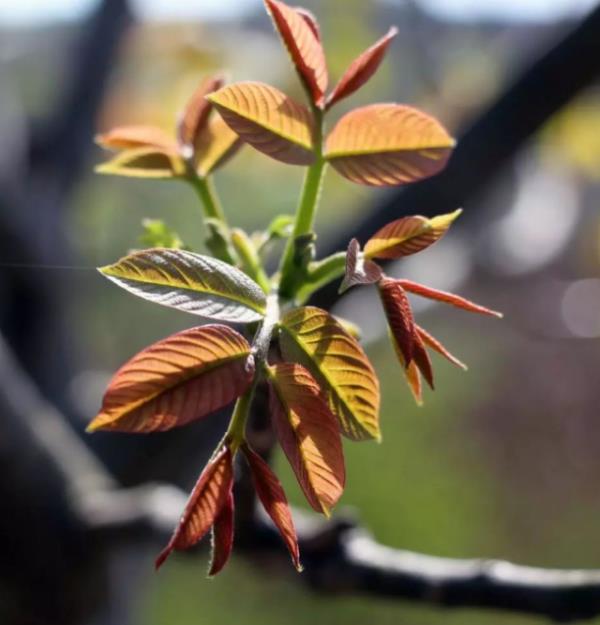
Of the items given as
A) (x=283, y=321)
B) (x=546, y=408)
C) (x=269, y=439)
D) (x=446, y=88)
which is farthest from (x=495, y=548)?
(x=283, y=321)

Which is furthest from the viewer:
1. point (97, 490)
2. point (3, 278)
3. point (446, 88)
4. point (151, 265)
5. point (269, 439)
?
point (446, 88)

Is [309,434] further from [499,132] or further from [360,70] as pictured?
[499,132]

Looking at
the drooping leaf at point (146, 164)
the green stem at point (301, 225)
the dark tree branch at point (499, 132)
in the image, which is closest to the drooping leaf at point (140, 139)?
the drooping leaf at point (146, 164)

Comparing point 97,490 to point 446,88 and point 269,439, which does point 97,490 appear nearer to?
point 269,439

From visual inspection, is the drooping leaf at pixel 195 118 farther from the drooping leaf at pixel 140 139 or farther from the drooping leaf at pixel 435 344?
the drooping leaf at pixel 435 344

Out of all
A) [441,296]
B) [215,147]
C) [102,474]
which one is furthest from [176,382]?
[102,474]

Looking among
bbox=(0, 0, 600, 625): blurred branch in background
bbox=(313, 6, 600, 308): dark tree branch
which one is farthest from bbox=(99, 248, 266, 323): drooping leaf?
bbox=(313, 6, 600, 308): dark tree branch
